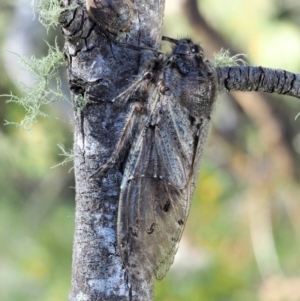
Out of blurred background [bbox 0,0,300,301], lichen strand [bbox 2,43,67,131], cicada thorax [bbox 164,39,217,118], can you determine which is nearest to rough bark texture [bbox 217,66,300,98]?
cicada thorax [bbox 164,39,217,118]

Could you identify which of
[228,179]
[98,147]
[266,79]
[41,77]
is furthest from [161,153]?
[228,179]

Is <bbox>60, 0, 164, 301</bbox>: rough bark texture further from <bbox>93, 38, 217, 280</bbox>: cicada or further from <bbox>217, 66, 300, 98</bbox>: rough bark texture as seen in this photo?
<bbox>217, 66, 300, 98</bbox>: rough bark texture

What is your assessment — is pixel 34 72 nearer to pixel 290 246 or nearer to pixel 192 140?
pixel 192 140

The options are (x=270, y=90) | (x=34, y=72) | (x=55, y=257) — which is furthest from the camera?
(x=55, y=257)

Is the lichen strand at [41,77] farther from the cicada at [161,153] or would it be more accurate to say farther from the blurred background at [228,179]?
the blurred background at [228,179]

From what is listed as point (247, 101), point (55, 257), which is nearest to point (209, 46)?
point (247, 101)

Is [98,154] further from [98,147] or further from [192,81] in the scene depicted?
[192,81]
